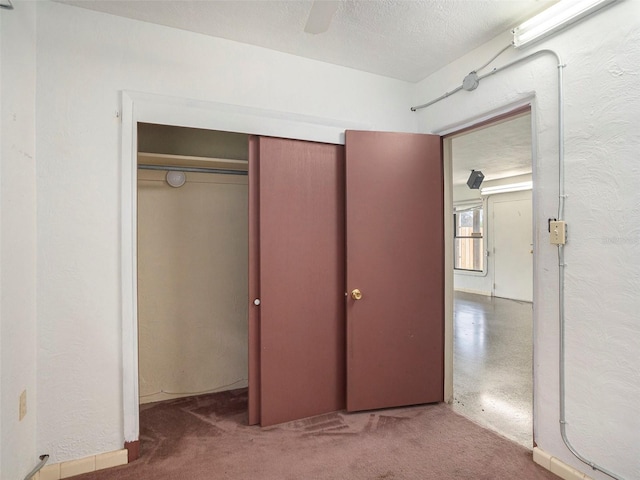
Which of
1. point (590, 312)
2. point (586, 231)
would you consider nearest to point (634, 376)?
point (590, 312)

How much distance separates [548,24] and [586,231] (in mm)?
1187

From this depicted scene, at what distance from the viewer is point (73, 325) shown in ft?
6.48

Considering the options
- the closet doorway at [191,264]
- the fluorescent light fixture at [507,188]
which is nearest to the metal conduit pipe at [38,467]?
the closet doorway at [191,264]

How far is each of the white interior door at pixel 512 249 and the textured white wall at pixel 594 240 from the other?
5.99 m

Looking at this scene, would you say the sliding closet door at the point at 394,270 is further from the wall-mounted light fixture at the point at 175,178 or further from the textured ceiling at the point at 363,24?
the wall-mounted light fixture at the point at 175,178

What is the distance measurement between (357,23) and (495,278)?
752 centimetres

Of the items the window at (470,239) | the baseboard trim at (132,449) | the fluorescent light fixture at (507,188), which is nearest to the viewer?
the baseboard trim at (132,449)

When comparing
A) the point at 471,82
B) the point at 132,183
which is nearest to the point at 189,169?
the point at 132,183

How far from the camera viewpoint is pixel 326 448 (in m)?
2.17

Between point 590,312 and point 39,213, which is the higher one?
point 39,213

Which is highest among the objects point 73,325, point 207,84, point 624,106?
point 207,84

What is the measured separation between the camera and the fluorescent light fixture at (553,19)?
1778mm

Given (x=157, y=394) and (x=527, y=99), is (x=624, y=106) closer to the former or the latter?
(x=527, y=99)

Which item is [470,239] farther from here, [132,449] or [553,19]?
[132,449]
